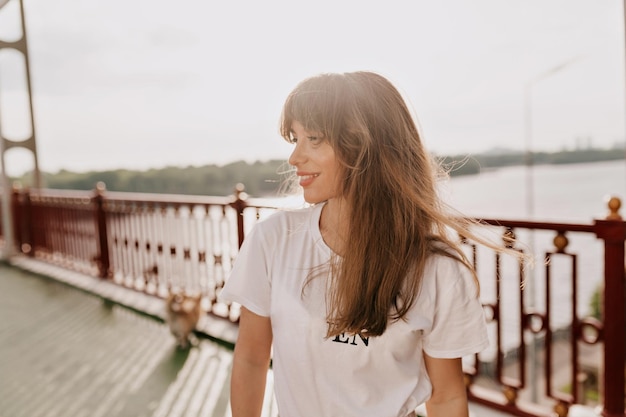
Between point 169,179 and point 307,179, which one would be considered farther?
point 169,179

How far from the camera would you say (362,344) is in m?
1.10

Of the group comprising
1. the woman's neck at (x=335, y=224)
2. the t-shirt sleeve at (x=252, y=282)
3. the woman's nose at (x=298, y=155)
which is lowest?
the t-shirt sleeve at (x=252, y=282)

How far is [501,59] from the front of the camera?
2258 inches

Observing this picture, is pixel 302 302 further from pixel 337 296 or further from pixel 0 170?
pixel 0 170

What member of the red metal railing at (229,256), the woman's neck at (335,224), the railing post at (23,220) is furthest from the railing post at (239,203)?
the railing post at (23,220)

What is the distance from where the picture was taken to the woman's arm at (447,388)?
115 centimetres

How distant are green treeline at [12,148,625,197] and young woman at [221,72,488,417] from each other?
0.27m

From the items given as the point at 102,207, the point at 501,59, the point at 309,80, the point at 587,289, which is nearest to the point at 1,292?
the point at 102,207

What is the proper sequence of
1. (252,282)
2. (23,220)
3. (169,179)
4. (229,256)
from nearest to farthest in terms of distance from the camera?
(252,282), (229,256), (23,220), (169,179)

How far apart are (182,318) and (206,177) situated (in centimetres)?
946

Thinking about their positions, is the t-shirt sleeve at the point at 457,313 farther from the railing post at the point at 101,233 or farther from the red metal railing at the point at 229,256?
the railing post at the point at 101,233

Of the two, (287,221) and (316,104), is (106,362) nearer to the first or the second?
(287,221)

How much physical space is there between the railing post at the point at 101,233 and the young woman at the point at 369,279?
479 cm

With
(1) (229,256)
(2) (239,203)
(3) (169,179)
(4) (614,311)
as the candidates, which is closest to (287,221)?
Answer: (4) (614,311)
